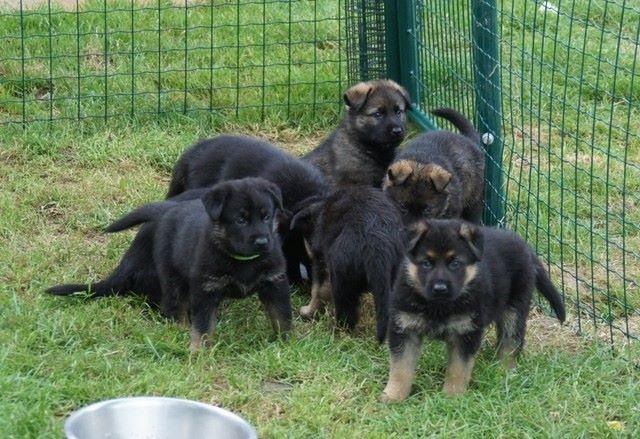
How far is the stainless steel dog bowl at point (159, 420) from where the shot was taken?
208 inches

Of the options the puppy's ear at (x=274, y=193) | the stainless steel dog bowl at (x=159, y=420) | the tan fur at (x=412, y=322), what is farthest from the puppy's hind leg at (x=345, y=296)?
the stainless steel dog bowl at (x=159, y=420)

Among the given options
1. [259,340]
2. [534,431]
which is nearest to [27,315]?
[259,340]

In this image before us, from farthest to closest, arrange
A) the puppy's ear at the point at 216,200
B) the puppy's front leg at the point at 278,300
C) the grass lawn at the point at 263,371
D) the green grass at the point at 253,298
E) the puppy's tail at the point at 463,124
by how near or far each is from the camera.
A: the puppy's tail at the point at 463,124, the puppy's front leg at the point at 278,300, the puppy's ear at the point at 216,200, the green grass at the point at 253,298, the grass lawn at the point at 263,371

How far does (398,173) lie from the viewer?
24.9ft

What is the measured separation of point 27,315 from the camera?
22.2 ft

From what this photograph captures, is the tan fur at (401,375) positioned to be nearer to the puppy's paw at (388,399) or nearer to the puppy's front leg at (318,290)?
the puppy's paw at (388,399)

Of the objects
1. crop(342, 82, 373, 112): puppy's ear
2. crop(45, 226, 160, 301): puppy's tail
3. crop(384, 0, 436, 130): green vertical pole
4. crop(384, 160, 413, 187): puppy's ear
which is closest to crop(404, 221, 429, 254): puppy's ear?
crop(384, 160, 413, 187): puppy's ear

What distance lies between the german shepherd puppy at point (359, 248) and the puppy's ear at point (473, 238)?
759 mm

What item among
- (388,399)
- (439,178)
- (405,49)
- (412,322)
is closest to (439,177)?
(439,178)

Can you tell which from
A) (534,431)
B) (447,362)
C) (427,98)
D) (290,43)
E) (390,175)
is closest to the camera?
(534,431)

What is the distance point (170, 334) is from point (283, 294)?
0.60 metres

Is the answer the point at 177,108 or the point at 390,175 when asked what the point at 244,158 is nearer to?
the point at 390,175

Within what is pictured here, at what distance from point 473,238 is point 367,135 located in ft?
8.55

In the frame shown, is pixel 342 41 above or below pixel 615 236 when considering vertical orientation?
above
